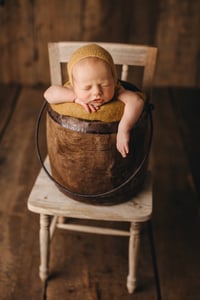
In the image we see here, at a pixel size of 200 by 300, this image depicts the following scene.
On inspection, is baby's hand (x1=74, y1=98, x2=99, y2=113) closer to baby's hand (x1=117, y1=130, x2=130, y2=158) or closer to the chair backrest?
baby's hand (x1=117, y1=130, x2=130, y2=158)

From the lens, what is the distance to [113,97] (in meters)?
1.10

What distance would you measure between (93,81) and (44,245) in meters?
0.54

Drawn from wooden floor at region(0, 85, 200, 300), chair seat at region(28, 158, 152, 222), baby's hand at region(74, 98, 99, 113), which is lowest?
wooden floor at region(0, 85, 200, 300)

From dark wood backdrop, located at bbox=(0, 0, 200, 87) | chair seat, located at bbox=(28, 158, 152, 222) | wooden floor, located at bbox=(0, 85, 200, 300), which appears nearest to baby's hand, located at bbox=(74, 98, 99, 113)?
chair seat, located at bbox=(28, 158, 152, 222)

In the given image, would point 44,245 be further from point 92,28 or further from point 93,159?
point 92,28

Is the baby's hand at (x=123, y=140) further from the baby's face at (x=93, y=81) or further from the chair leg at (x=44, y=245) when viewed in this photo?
the chair leg at (x=44, y=245)

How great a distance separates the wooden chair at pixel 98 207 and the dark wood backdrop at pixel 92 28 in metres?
1.16

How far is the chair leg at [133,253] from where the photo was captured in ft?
4.12

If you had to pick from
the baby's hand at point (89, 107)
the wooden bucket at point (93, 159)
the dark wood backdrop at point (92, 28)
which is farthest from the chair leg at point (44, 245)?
the dark wood backdrop at point (92, 28)

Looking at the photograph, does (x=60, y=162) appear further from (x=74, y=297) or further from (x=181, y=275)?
(x=181, y=275)

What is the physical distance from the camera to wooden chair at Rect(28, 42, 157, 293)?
120 cm

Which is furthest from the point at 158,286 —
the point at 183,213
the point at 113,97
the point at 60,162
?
the point at 113,97

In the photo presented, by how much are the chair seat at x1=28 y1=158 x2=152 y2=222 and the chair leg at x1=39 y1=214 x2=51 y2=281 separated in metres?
0.05

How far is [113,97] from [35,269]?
2.21 feet
